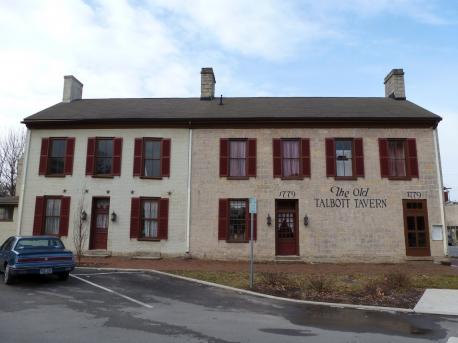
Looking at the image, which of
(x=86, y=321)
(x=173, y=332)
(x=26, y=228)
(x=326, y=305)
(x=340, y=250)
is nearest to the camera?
(x=173, y=332)

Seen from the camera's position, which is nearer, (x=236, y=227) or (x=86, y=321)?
(x=86, y=321)

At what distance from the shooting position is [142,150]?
60.5 feet

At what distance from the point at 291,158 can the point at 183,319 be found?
39.3 feet

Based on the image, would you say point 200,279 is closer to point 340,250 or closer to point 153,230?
point 153,230

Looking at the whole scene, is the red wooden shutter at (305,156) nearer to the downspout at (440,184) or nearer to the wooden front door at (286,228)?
the wooden front door at (286,228)

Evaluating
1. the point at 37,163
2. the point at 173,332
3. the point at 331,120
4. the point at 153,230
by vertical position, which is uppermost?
the point at 331,120

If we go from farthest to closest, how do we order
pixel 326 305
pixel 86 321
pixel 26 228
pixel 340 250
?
pixel 26 228 < pixel 340 250 < pixel 326 305 < pixel 86 321

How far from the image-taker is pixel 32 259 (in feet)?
35.0

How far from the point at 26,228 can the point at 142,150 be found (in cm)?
680

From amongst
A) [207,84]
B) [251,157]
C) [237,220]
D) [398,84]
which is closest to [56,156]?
[207,84]

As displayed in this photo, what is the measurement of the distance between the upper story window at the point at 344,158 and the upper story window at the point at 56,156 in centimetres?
1273

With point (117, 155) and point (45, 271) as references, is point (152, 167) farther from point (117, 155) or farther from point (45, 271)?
point (45, 271)

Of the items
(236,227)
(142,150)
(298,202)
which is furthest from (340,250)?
(142,150)

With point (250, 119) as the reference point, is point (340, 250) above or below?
below
